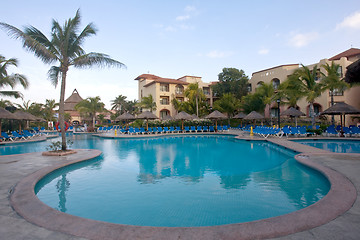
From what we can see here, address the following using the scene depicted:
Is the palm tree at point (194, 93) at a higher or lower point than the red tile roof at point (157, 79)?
lower

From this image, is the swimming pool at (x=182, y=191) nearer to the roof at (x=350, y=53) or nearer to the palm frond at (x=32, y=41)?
the palm frond at (x=32, y=41)

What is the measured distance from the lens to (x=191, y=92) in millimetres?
29859

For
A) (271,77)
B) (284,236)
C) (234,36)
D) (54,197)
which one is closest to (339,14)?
(234,36)

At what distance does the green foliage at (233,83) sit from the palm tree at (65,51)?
26794 millimetres

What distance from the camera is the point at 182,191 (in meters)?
5.17

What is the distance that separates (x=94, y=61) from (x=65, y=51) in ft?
4.28

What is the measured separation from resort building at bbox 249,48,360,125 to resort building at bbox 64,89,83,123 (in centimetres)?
3799

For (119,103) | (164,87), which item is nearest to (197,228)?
(164,87)

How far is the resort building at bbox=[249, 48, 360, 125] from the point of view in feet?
83.4

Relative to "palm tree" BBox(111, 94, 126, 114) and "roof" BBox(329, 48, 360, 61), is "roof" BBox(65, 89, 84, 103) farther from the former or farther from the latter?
"roof" BBox(329, 48, 360, 61)

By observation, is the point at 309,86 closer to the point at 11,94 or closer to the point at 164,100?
the point at 164,100

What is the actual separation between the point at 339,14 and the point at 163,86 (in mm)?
25602

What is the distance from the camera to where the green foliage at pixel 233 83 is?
34.0 metres

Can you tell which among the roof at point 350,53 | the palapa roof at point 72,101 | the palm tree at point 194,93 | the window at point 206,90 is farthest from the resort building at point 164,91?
the roof at point 350,53
